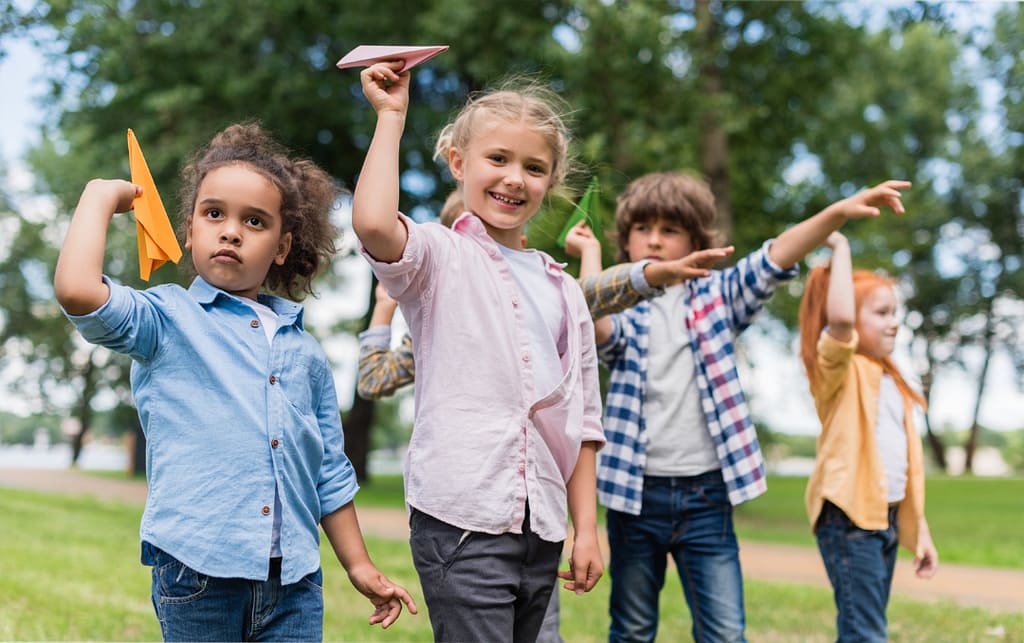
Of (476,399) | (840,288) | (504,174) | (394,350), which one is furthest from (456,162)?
(840,288)

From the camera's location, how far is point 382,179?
1.93 m

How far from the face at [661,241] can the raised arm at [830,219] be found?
0.37m

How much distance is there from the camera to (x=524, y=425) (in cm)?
214

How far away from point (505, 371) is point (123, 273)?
17.6 metres

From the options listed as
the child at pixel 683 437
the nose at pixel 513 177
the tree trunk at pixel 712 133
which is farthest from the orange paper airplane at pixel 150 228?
the tree trunk at pixel 712 133

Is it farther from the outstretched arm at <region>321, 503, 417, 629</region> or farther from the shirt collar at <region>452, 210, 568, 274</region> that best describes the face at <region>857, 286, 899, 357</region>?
the outstretched arm at <region>321, 503, 417, 629</region>

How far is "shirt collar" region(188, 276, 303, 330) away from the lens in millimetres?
2182

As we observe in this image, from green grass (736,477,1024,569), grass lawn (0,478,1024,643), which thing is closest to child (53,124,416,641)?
grass lawn (0,478,1024,643)

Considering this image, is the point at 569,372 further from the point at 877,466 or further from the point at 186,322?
the point at 877,466

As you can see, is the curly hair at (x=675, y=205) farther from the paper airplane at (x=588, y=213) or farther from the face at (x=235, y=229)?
the face at (x=235, y=229)

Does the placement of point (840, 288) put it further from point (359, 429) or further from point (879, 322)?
point (359, 429)

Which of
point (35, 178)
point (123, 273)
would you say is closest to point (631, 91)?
point (123, 273)

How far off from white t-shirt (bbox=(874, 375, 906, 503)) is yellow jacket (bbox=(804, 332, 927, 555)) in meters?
0.04

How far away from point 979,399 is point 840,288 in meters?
29.2
